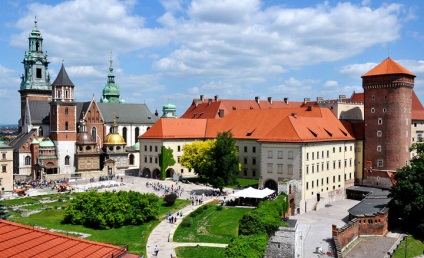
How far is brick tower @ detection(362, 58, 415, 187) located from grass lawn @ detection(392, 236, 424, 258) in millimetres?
19829

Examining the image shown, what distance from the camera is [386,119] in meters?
64.4

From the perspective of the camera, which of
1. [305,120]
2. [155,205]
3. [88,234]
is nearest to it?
[88,234]

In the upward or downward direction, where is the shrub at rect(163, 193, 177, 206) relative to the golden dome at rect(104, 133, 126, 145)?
downward

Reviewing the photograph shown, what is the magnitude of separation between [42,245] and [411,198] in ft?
145

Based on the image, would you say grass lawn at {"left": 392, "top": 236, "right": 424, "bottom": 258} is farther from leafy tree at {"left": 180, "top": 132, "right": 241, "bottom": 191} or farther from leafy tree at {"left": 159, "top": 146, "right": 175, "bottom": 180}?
leafy tree at {"left": 159, "top": 146, "right": 175, "bottom": 180}

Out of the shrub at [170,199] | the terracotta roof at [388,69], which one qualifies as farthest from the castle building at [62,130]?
the terracotta roof at [388,69]

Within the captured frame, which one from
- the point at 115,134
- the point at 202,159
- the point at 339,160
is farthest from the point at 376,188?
the point at 115,134

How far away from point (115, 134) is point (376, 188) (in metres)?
47.8

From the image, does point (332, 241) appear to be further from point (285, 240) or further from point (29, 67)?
point (29, 67)

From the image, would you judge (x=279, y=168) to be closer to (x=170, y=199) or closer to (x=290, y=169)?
(x=290, y=169)

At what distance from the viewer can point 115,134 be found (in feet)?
279

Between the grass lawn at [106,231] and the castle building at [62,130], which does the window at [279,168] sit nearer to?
the grass lawn at [106,231]

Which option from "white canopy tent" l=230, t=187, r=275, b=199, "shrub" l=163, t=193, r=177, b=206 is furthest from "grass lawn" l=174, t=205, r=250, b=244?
"shrub" l=163, t=193, r=177, b=206

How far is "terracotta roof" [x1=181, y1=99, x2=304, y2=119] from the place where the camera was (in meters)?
85.1
